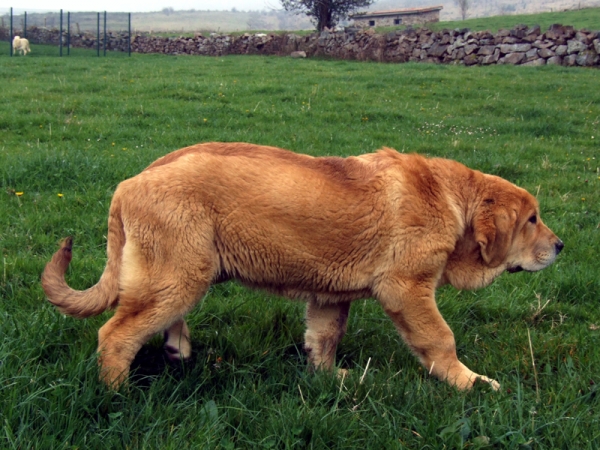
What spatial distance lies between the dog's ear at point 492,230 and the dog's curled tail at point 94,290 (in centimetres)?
206

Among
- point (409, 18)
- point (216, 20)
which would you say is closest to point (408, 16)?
point (409, 18)

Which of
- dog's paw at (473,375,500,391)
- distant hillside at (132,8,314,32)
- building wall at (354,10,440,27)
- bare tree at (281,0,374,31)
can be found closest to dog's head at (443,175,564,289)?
dog's paw at (473,375,500,391)

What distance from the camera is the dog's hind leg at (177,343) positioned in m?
3.50

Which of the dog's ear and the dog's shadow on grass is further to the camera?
the dog's ear

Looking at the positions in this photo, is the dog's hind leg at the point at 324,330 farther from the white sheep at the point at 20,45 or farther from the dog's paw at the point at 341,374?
the white sheep at the point at 20,45

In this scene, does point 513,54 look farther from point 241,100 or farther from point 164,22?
point 164,22

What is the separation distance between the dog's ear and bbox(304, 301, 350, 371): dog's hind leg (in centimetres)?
90

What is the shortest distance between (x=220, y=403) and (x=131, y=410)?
447 mm

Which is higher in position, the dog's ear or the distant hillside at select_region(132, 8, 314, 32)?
the distant hillside at select_region(132, 8, 314, 32)

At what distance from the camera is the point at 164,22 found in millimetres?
154375

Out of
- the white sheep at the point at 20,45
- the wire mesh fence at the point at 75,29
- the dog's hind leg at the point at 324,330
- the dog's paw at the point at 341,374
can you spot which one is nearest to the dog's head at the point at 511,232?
the dog's hind leg at the point at 324,330

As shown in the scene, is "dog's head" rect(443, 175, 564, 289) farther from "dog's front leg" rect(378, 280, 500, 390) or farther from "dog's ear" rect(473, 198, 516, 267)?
"dog's front leg" rect(378, 280, 500, 390)

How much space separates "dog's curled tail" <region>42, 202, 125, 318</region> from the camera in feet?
10.8

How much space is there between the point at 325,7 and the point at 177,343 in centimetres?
3746
